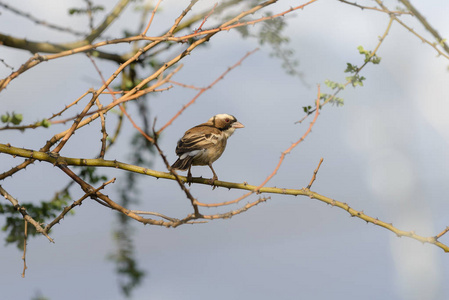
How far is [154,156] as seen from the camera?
188 inches

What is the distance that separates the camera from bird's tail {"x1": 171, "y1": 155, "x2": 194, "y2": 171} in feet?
12.8

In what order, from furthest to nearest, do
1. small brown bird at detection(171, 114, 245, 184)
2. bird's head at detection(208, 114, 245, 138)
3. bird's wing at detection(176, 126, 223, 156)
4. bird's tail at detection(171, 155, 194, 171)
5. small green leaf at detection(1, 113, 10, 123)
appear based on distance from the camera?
bird's head at detection(208, 114, 245, 138)
bird's wing at detection(176, 126, 223, 156)
small brown bird at detection(171, 114, 245, 184)
bird's tail at detection(171, 155, 194, 171)
small green leaf at detection(1, 113, 10, 123)

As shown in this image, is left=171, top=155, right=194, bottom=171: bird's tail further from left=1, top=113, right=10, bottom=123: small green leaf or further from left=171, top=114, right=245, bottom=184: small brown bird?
left=1, top=113, right=10, bottom=123: small green leaf

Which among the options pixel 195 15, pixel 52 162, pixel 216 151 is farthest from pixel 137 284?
pixel 195 15

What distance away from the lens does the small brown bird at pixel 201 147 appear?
4.02 metres

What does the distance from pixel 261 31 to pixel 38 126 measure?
253 centimetres

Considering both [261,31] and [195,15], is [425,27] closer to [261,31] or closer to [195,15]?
[261,31]

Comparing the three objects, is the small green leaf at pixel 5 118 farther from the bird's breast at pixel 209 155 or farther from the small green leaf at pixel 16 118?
the bird's breast at pixel 209 155

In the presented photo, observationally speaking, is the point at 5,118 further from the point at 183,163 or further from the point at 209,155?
the point at 209,155

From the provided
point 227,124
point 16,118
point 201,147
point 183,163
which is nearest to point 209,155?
point 201,147

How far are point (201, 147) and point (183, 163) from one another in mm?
264

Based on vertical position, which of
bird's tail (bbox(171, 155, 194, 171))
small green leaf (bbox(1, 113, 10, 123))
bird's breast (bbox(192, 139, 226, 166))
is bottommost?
small green leaf (bbox(1, 113, 10, 123))

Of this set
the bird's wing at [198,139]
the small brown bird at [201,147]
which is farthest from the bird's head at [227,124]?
the bird's wing at [198,139]

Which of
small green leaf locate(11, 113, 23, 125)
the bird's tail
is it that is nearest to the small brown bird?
the bird's tail
